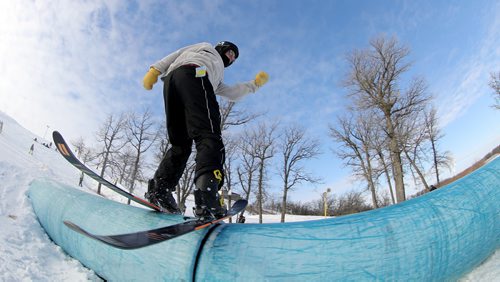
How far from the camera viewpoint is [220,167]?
169cm

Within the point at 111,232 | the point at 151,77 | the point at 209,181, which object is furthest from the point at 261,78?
the point at 111,232

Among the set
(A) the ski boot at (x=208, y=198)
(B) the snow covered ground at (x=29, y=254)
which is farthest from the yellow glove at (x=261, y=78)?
(B) the snow covered ground at (x=29, y=254)

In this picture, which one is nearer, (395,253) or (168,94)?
(395,253)

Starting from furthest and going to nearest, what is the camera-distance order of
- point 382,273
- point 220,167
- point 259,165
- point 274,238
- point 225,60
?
point 259,165
point 225,60
point 220,167
point 274,238
point 382,273

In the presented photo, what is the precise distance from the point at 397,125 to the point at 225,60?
17.1 m

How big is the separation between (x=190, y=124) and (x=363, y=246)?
1280mm

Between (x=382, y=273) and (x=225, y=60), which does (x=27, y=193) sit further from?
(x=382, y=273)

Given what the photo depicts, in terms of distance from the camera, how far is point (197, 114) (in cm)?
180

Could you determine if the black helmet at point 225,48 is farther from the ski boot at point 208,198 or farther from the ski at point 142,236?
the ski at point 142,236

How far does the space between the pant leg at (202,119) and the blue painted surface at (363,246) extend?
425 mm

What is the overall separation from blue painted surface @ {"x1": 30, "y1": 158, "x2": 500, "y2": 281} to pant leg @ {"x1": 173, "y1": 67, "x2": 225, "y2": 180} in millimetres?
425

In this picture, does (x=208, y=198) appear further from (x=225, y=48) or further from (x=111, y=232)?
(x=225, y=48)

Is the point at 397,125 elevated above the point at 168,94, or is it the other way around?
the point at 397,125

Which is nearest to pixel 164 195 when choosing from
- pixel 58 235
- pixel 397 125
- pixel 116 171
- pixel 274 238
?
pixel 58 235
